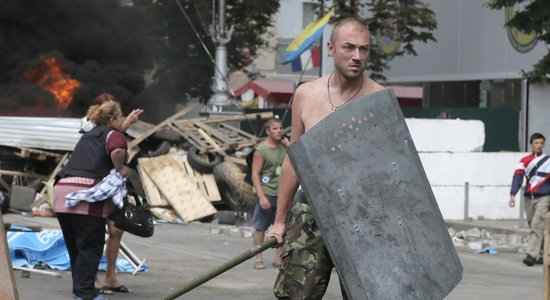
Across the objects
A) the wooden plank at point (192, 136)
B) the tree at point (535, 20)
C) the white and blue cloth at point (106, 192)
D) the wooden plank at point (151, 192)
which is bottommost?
the wooden plank at point (151, 192)

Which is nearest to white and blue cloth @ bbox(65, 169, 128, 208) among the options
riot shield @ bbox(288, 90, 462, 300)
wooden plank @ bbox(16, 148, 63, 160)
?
riot shield @ bbox(288, 90, 462, 300)

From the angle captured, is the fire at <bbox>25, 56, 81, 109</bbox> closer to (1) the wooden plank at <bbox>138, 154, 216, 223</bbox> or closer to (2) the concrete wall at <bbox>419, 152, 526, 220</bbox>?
(1) the wooden plank at <bbox>138, 154, 216, 223</bbox>

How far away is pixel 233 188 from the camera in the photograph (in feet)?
67.1

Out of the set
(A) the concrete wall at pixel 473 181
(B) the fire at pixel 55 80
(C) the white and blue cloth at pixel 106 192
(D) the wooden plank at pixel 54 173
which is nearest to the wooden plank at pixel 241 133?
(D) the wooden plank at pixel 54 173

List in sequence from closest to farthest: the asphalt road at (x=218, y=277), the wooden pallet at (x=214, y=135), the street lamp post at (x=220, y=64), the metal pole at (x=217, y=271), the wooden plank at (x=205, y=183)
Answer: the metal pole at (x=217, y=271)
the asphalt road at (x=218, y=277)
the wooden plank at (x=205, y=183)
the wooden pallet at (x=214, y=135)
the street lamp post at (x=220, y=64)

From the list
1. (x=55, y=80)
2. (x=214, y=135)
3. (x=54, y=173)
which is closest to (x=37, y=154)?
(x=54, y=173)

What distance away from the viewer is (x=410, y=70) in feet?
106

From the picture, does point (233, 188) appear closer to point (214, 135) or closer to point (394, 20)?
point (214, 135)

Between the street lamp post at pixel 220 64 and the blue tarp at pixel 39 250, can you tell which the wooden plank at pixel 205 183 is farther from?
the street lamp post at pixel 220 64

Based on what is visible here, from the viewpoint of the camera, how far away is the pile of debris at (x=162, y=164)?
66.2 ft

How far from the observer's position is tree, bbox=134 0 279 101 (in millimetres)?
38375

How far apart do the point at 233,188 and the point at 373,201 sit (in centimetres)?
1534

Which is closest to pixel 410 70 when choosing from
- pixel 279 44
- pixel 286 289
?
pixel 286 289

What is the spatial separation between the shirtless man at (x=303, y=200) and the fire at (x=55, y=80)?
95.8 ft
